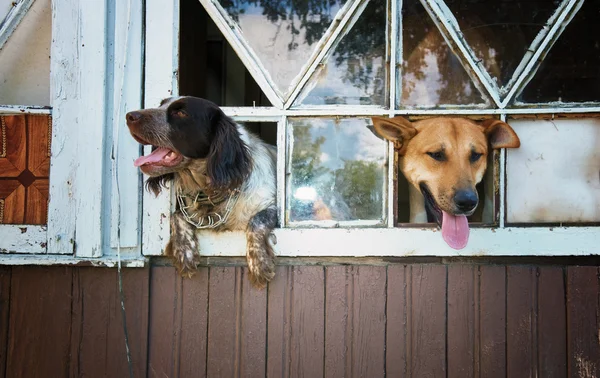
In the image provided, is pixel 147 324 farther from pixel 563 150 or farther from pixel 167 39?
pixel 563 150

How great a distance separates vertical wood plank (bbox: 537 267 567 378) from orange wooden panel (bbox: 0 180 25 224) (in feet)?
8.71

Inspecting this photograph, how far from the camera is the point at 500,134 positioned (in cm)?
259

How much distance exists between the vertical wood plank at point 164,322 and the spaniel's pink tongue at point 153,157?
554 millimetres

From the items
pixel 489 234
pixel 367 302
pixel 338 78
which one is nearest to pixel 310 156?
pixel 338 78

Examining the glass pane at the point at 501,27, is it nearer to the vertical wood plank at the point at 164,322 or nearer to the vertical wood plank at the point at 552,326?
the vertical wood plank at the point at 552,326

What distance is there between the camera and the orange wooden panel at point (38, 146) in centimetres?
266

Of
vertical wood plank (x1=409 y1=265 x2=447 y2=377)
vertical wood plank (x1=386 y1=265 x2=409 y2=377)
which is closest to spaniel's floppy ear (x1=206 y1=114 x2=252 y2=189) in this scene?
vertical wood plank (x1=386 y1=265 x2=409 y2=377)

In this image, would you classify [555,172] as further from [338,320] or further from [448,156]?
[338,320]

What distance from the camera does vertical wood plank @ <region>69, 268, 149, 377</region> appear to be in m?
2.62

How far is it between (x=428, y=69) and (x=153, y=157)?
149 cm

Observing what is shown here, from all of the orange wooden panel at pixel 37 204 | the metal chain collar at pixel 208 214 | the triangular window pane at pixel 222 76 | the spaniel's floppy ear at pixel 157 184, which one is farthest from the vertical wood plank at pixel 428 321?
the triangular window pane at pixel 222 76

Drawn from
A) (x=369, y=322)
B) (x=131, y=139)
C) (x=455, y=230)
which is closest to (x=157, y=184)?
(x=131, y=139)

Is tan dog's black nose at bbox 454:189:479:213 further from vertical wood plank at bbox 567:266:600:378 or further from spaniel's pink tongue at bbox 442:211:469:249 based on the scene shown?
vertical wood plank at bbox 567:266:600:378

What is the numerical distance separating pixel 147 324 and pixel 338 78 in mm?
1606
